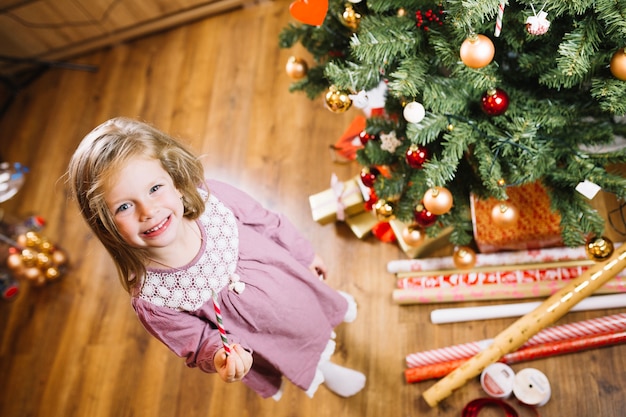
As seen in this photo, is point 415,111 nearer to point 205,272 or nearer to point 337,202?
point 205,272

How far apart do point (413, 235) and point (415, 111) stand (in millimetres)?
507

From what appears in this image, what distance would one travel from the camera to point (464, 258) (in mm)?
1545

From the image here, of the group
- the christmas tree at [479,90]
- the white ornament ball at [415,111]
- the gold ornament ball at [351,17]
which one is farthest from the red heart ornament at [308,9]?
the white ornament ball at [415,111]

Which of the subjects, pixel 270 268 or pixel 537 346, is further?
pixel 537 346

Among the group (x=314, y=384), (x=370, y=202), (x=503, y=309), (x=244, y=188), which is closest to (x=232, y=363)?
(x=314, y=384)

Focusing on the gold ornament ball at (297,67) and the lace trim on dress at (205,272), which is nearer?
the lace trim on dress at (205,272)

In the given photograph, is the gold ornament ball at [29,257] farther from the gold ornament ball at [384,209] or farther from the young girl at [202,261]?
the gold ornament ball at [384,209]

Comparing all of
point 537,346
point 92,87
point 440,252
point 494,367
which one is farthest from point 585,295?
point 92,87

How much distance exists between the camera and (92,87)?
2.61 metres

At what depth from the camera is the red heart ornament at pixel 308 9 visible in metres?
1.14

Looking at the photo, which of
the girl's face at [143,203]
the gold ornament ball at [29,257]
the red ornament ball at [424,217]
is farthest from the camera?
the gold ornament ball at [29,257]

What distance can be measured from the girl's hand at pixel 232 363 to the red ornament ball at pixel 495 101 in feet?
2.49

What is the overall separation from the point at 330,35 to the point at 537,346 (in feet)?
3.53

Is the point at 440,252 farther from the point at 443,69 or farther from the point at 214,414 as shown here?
the point at 214,414
